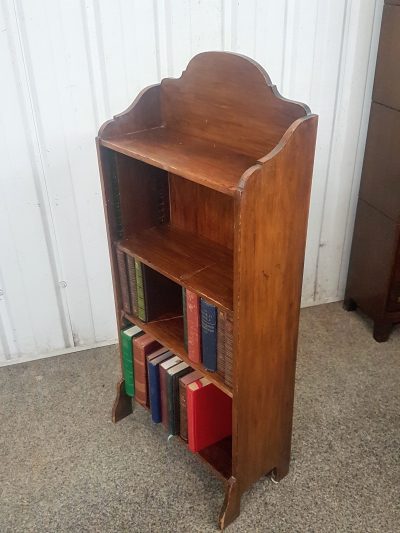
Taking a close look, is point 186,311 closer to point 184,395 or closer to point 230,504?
point 184,395

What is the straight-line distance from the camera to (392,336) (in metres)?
2.57

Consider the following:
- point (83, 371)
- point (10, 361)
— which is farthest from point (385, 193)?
point (10, 361)

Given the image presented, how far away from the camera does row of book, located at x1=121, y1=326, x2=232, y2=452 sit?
174 centimetres

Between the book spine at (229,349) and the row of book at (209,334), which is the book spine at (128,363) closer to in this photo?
the row of book at (209,334)

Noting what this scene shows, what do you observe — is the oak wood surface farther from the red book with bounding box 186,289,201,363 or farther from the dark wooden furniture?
the dark wooden furniture

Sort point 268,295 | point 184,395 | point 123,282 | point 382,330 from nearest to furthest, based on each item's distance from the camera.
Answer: point 268,295 → point 184,395 → point 123,282 → point 382,330

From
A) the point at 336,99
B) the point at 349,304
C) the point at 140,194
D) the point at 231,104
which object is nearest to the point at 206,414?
the point at 140,194

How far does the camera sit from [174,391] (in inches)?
71.0

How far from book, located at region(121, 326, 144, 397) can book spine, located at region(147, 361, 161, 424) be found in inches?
4.4

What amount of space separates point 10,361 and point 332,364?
146cm

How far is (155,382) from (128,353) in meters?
0.16

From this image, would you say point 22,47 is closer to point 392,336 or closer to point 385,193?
point 385,193

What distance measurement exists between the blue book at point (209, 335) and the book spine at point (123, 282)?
0.40 m

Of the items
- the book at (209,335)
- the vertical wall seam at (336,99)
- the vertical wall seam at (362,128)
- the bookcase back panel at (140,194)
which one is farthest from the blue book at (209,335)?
the vertical wall seam at (362,128)
